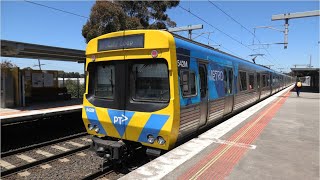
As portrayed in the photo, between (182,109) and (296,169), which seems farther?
(182,109)

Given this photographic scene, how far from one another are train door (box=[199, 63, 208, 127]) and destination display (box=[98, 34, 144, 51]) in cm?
189

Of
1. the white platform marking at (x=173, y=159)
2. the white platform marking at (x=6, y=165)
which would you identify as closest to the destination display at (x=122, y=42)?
the white platform marking at (x=173, y=159)

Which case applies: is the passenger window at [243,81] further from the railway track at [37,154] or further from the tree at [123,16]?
the tree at [123,16]

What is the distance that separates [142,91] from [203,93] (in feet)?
6.15

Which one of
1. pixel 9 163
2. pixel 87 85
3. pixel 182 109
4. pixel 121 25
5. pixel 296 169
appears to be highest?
pixel 121 25

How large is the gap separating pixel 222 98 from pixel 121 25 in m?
20.1

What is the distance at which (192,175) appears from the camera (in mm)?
4742

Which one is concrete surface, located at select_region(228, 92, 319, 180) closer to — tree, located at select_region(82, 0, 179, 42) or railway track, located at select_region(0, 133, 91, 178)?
railway track, located at select_region(0, 133, 91, 178)

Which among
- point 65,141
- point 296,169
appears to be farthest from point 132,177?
point 65,141

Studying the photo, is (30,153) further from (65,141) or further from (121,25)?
(121,25)

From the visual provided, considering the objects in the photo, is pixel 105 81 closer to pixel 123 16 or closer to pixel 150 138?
pixel 150 138

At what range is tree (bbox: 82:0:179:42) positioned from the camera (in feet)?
86.2

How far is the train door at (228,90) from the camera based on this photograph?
945cm

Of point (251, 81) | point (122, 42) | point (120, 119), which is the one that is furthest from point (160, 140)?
point (251, 81)
